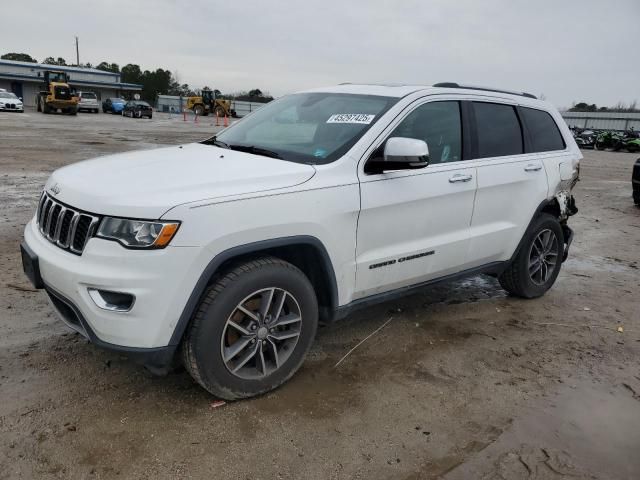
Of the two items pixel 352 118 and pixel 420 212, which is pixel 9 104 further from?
pixel 420 212

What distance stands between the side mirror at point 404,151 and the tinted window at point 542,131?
2.00 m

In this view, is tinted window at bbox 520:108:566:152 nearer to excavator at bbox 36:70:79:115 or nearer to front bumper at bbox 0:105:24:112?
excavator at bbox 36:70:79:115

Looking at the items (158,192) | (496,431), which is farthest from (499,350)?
(158,192)

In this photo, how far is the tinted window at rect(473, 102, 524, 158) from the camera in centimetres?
431

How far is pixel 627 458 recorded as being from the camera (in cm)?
289

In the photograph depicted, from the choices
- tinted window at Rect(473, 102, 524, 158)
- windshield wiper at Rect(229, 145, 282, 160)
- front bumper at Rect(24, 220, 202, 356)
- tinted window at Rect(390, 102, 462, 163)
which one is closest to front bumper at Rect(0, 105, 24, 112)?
windshield wiper at Rect(229, 145, 282, 160)

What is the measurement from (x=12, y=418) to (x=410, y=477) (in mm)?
2125

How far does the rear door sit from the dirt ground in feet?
2.39

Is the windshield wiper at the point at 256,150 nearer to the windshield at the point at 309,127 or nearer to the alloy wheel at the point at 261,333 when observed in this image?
the windshield at the point at 309,127

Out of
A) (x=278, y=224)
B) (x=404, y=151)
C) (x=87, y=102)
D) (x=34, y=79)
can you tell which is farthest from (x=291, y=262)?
(x=34, y=79)

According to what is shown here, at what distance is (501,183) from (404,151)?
1.43m

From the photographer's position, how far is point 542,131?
499cm

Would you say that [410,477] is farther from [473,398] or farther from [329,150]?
[329,150]

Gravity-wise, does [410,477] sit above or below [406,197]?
below
